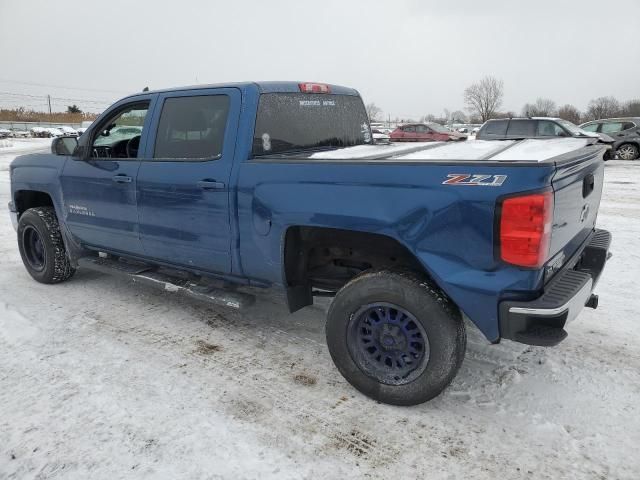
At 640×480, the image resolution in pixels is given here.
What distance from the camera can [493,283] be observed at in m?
2.40

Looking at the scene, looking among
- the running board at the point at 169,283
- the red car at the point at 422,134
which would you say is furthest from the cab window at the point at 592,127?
the running board at the point at 169,283

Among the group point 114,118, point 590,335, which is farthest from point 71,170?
point 590,335

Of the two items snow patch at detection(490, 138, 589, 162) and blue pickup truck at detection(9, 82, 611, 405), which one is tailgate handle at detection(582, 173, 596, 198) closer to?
blue pickup truck at detection(9, 82, 611, 405)

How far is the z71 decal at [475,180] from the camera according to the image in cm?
228

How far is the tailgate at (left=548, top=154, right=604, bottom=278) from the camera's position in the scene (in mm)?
2436

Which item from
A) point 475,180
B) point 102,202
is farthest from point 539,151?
point 102,202

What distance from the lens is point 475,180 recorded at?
2330 mm

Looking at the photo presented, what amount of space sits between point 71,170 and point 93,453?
2.81 metres

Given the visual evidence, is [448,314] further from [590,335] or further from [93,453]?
[93,453]

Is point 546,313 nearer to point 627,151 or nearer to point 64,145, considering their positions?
point 64,145

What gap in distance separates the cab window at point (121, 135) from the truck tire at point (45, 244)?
3.59 feet

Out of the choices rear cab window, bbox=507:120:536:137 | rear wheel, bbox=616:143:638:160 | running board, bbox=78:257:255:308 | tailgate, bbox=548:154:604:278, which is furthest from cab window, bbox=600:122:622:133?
running board, bbox=78:257:255:308

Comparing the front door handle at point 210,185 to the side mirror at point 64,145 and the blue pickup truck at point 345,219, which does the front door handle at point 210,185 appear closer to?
the blue pickup truck at point 345,219

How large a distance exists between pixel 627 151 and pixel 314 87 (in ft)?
58.4
